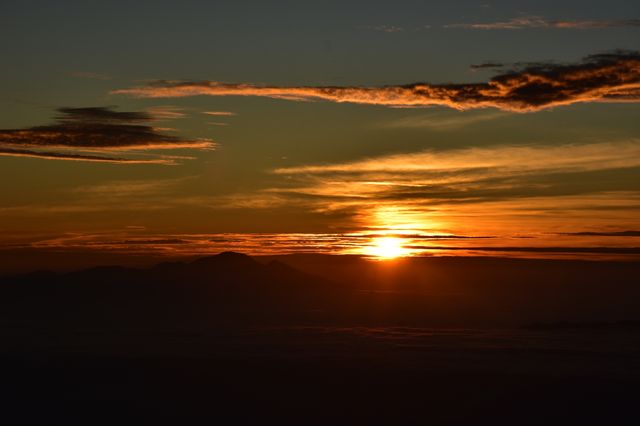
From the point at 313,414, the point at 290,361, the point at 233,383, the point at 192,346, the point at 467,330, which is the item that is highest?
the point at 467,330

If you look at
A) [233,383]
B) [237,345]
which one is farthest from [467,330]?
[233,383]

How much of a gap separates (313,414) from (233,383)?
1256 cm

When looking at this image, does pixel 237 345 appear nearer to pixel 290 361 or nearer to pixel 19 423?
pixel 290 361

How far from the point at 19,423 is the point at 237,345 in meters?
46.1

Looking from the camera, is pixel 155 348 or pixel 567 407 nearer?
pixel 567 407

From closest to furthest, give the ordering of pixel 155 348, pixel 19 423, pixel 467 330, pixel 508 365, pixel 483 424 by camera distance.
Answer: pixel 19 423 < pixel 483 424 < pixel 508 365 < pixel 155 348 < pixel 467 330

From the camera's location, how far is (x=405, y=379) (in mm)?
66688

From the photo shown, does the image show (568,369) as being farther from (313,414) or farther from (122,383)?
(122,383)

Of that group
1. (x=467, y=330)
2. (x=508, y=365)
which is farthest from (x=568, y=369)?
(x=467, y=330)

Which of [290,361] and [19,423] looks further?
[290,361]

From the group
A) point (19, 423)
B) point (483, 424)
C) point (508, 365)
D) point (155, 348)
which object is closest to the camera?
point (19, 423)

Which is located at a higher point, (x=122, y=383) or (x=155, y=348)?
(x=155, y=348)

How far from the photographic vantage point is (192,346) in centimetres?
9619

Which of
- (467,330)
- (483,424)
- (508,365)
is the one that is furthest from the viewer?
(467,330)
